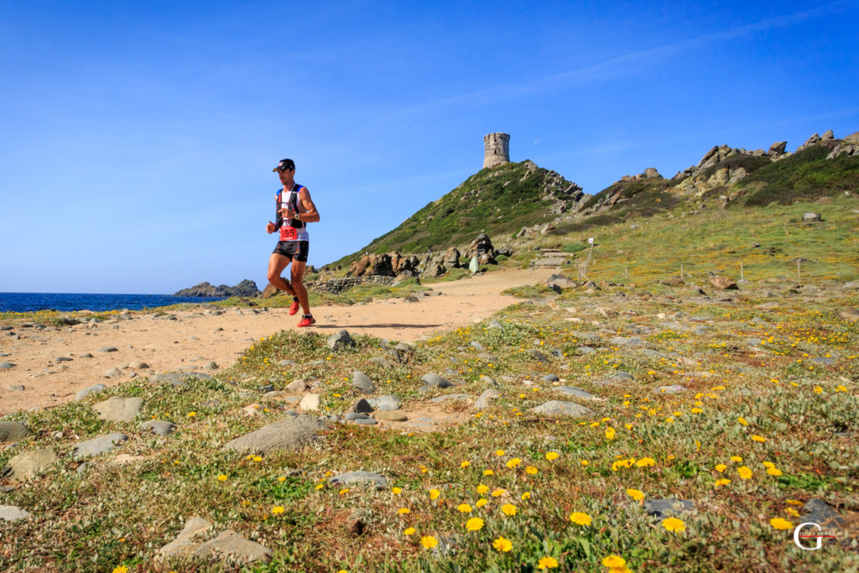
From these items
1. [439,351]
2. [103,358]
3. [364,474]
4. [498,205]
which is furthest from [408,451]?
[498,205]

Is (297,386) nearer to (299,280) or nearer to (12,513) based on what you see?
(12,513)

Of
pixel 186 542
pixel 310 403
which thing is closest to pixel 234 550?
pixel 186 542

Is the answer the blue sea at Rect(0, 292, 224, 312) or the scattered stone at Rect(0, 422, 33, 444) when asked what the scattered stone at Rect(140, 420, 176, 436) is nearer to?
the scattered stone at Rect(0, 422, 33, 444)

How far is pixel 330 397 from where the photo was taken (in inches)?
229

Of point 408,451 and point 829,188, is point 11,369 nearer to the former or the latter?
point 408,451

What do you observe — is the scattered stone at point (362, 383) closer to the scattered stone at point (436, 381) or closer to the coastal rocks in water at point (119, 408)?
the scattered stone at point (436, 381)

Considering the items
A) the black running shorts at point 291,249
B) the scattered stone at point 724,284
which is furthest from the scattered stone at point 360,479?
the scattered stone at point 724,284

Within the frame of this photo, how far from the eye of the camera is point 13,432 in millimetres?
4445

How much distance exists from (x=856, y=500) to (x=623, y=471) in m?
1.21

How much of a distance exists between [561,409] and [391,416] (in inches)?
74.2

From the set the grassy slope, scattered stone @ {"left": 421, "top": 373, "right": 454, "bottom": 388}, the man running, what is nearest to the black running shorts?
the man running

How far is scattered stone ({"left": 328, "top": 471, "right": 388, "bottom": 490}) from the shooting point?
3330 millimetres

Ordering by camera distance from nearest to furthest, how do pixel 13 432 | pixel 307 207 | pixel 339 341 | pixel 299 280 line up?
pixel 13 432 → pixel 339 341 → pixel 307 207 → pixel 299 280

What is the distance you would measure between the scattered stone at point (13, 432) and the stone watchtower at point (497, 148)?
145 m
